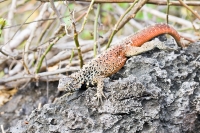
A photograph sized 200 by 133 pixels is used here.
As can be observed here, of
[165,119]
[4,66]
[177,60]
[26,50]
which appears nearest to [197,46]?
[177,60]

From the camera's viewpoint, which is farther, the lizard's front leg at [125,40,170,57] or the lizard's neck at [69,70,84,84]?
the lizard's front leg at [125,40,170,57]

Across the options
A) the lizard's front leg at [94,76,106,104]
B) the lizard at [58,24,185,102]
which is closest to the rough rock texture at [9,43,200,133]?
the lizard's front leg at [94,76,106,104]

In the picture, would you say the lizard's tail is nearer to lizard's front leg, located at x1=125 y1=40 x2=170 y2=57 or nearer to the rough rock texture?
lizard's front leg, located at x1=125 y1=40 x2=170 y2=57

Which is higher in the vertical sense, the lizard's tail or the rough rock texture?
the lizard's tail

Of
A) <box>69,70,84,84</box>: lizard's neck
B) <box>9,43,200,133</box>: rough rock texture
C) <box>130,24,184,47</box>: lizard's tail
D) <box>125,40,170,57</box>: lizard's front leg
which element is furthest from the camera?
<box>130,24,184,47</box>: lizard's tail

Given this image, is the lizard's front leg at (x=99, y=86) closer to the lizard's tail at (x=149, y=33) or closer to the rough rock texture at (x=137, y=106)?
the rough rock texture at (x=137, y=106)

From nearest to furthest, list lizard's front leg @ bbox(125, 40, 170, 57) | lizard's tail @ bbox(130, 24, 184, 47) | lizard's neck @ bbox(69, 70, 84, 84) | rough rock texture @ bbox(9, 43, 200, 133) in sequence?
rough rock texture @ bbox(9, 43, 200, 133) → lizard's neck @ bbox(69, 70, 84, 84) → lizard's front leg @ bbox(125, 40, 170, 57) → lizard's tail @ bbox(130, 24, 184, 47)

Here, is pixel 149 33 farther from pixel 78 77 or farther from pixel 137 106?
pixel 137 106
